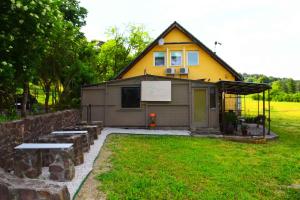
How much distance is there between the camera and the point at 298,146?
1255 centimetres

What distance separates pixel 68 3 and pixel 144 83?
862 cm

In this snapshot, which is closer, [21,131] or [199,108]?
[21,131]

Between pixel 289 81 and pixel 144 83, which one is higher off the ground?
pixel 289 81

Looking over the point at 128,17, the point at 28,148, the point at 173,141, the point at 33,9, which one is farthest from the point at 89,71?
the point at 128,17

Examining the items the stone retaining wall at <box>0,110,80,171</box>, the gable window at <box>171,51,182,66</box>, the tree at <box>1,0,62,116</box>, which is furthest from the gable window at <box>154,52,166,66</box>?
the tree at <box>1,0,62,116</box>

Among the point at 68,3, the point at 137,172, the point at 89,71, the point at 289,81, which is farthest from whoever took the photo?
the point at 289,81

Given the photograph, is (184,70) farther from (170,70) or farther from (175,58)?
(175,58)

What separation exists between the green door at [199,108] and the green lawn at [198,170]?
159 inches

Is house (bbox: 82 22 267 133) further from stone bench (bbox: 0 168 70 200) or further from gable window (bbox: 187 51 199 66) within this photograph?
stone bench (bbox: 0 168 70 200)

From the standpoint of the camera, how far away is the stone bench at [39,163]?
6570 mm

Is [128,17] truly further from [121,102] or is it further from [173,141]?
[173,141]

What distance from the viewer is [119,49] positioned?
39.2 metres

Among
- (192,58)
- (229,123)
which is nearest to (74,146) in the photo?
(229,123)

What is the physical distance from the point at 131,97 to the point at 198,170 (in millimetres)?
9531
